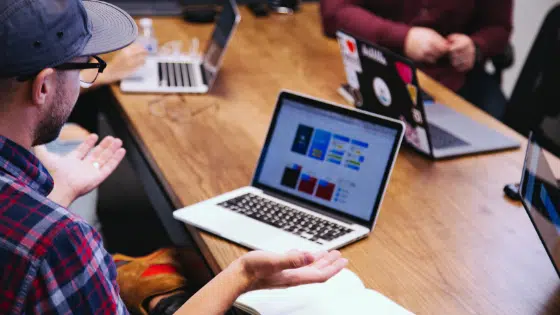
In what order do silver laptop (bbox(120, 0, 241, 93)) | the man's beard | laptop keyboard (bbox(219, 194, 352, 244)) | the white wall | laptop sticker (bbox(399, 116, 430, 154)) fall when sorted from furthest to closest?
the white wall, silver laptop (bbox(120, 0, 241, 93)), laptop sticker (bbox(399, 116, 430, 154)), laptop keyboard (bbox(219, 194, 352, 244)), the man's beard

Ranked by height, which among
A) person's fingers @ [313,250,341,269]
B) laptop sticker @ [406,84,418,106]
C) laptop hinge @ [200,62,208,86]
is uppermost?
laptop sticker @ [406,84,418,106]

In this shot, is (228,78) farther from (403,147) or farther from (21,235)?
(21,235)

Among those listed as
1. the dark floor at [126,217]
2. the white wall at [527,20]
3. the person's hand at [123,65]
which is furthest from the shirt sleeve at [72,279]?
the white wall at [527,20]

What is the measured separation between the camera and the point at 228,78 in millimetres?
2277

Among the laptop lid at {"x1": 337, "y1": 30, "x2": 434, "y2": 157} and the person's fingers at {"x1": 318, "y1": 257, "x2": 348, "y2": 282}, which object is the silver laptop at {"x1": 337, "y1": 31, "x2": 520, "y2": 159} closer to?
the laptop lid at {"x1": 337, "y1": 30, "x2": 434, "y2": 157}

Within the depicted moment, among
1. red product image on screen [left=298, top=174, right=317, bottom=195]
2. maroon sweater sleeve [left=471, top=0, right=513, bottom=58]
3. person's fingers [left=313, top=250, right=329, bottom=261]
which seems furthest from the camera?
maroon sweater sleeve [left=471, top=0, right=513, bottom=58]

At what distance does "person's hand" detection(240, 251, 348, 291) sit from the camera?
1161 millimetres

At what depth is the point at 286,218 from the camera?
1.50 meters

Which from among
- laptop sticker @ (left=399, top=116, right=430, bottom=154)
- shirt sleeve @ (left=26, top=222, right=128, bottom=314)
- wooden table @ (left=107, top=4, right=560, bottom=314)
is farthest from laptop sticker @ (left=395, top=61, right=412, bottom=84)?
shirt sleeve @ (left=26, top=222, right=128, bottom=314)

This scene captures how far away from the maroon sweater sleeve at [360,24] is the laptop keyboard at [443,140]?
0.64 m

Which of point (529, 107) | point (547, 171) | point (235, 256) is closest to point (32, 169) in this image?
point (235, 256)

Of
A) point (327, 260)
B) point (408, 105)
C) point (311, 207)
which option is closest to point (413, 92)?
point (408, 105)

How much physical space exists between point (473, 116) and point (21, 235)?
4.93ft

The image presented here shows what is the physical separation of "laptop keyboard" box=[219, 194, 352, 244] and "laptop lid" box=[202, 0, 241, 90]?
0.71 meters
